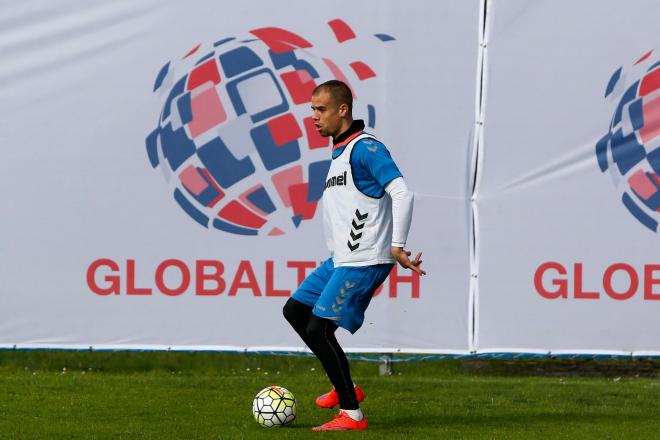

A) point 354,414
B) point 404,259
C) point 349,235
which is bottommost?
point 354,414

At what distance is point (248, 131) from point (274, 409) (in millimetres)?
3090

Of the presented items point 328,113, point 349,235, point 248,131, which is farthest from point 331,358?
point 248,131

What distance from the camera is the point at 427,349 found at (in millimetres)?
8336

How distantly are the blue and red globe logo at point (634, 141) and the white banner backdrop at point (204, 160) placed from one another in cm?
105

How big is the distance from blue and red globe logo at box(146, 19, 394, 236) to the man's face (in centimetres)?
255

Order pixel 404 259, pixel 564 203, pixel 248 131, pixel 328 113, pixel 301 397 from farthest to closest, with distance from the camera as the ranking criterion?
pixel 248 131 → pixel 564 203 → pixel 301 397 → pixel 328 113 → pixel 404 259

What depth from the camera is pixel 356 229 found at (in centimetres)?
573

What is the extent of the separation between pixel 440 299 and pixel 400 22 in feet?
6.63

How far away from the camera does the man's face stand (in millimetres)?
5805

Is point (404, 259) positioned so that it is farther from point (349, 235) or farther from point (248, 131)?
point (248, 131)

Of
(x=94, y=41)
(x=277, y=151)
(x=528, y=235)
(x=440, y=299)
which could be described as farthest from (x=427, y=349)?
(x=94, y=41)

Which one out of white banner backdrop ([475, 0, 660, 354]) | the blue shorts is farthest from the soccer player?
white banner backdrop ([475, 0, 660, 354])

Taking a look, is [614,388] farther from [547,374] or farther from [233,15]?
[233,15]

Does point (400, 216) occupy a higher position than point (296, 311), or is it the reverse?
point (400, 216)
